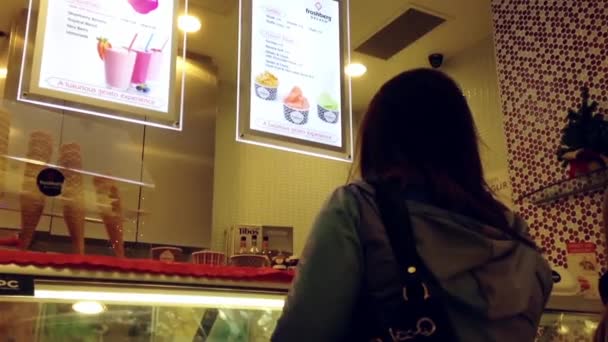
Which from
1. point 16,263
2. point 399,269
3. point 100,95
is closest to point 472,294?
point 399,269

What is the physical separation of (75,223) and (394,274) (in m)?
1.35

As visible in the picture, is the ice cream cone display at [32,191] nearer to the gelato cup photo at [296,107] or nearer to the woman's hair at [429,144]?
the woman's hair at [429,144]

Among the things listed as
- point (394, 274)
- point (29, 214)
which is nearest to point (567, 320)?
point (394, 274)

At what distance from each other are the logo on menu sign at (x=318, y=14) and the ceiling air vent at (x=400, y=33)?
160 centimetres

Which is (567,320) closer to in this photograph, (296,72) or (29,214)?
(296,72)

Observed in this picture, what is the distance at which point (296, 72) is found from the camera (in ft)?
11.1

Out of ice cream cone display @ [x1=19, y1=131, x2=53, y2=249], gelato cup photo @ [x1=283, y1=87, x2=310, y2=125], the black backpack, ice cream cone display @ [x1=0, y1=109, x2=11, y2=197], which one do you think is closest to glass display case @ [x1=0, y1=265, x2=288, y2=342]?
ice cream cone display @ [x1=19, y1=131, x2=53, y2=249]

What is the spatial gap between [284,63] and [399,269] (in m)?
2.32

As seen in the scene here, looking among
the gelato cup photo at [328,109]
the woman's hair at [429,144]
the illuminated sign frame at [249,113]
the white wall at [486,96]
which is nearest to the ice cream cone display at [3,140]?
the illuminated sign frame at [249,113]

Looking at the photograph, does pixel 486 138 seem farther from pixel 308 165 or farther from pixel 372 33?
pixel 308 165

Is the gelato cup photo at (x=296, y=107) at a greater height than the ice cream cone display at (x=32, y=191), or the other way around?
the gelato cup photo at (x=296, y=107)

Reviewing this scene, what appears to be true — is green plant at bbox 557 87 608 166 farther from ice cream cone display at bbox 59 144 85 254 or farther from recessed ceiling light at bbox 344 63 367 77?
ice cream cone display at bbox 59 144 85 254

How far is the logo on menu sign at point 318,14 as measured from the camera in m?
3.59

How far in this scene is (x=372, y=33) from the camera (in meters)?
5.38
